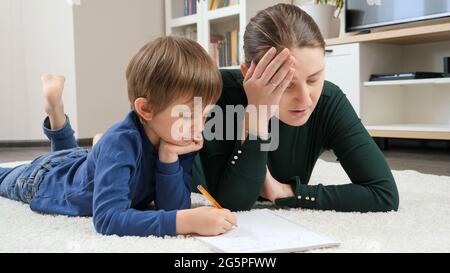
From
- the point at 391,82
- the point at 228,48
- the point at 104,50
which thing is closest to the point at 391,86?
the point at 391,82

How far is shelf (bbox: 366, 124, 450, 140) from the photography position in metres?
2.45

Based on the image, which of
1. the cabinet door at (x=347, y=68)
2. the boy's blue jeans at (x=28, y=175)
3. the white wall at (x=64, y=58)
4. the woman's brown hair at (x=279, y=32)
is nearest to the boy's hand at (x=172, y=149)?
the woman's brown hair at (x=279, y=32)

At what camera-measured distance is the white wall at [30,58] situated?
3.45 metres

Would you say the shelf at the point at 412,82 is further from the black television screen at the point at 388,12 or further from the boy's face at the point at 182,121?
the boy's face at the point at 182,121

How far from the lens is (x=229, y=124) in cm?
109

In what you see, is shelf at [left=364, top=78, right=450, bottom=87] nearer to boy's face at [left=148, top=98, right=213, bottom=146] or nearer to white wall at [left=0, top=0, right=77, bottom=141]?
boy's face at [left=148, top=98, right=213, bottom=146]

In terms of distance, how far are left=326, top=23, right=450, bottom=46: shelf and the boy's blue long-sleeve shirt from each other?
181 cm

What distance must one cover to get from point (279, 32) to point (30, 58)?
118 inches

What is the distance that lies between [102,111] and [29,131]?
0.53 meters

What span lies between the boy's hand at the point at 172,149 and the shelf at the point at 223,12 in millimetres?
2366

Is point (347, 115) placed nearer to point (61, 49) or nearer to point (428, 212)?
point (428, 212)

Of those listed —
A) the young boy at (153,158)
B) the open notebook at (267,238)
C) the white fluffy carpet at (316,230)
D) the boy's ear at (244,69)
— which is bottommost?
the white fluffy carpet at (316,230)
